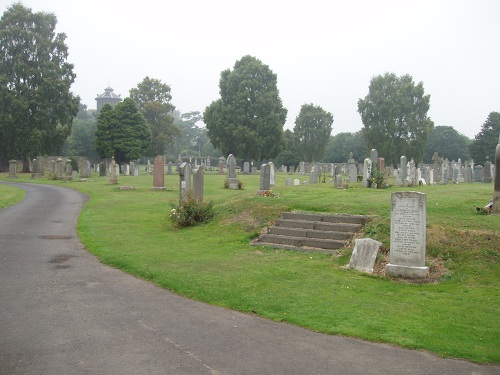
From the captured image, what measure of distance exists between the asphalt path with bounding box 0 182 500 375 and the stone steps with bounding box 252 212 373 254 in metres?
4.66

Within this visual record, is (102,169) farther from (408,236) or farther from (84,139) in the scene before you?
(408,236)

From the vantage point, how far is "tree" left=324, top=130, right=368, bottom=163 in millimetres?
93625

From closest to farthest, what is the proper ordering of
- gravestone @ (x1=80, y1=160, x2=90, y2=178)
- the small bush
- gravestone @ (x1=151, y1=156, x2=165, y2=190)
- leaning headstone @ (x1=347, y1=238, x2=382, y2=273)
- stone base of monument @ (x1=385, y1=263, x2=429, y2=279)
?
stone base of monument @ (x1=385, y1=263, x2=429, y2=279)
leaning headstone @ (x1=347, y1=238, x2=382, y2=273)
the small bush
gravestone @ (x1=151, y1=156, x2=165, y2=190)
gravestone @ (x1=80, y1=160, x2=90, y2=178)

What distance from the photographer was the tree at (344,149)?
93.6 m

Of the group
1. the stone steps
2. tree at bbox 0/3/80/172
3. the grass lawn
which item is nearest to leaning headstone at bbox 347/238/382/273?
the grass lawn

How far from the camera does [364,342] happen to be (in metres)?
6.28

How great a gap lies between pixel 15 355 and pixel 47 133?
5245cm

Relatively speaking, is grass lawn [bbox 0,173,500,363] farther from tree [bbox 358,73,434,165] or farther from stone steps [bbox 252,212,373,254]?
tree [bbox 358,73,434,165]

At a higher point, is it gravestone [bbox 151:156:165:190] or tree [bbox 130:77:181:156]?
tree [bbox 130:77:181:156]

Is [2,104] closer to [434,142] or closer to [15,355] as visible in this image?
[15,355]

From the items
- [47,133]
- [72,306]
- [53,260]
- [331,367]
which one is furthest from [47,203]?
[47,133]

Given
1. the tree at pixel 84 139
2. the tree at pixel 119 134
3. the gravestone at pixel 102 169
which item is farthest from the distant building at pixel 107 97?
the gravestone at pixel 102 169

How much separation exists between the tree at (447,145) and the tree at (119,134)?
5625cm

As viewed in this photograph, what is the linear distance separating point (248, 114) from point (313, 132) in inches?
953
